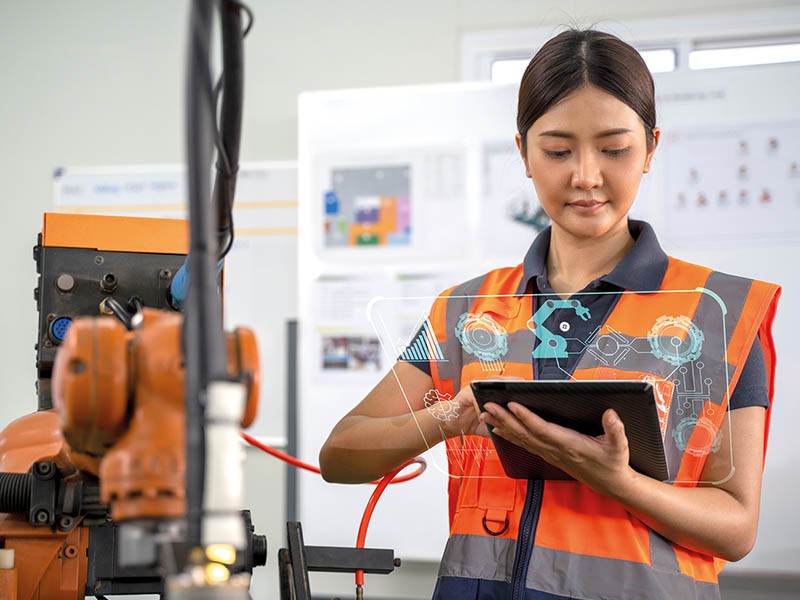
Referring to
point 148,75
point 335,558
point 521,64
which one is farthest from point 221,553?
point 148,75

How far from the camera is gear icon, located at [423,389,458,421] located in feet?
3.82

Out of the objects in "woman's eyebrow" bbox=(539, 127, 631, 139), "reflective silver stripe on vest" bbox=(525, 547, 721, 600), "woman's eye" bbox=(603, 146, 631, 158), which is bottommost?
"reflective silver stripe on vest" bbox=(525, 547, 721, 600)

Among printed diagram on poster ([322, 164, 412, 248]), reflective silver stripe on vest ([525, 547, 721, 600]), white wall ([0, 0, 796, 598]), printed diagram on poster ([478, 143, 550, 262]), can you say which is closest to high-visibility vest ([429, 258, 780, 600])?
reflective silver stripe on vest ([525, 547, 721, 600])

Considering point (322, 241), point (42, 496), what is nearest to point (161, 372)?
point (42, 496)

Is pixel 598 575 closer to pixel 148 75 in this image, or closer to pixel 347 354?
pixel 347 354

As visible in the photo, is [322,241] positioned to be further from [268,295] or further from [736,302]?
[736,302]

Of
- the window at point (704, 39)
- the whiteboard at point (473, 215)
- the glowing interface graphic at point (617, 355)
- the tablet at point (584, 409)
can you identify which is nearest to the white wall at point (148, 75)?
the window at point (704, 39)

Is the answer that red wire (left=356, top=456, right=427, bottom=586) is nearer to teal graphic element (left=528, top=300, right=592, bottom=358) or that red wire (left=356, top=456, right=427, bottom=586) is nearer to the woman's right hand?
the woman's right hand

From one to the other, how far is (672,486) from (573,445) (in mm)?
147

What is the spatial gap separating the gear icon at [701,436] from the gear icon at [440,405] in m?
0.27

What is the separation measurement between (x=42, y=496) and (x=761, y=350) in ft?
2.72

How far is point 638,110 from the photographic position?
1.17m

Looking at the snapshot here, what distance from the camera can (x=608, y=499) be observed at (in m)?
1.08

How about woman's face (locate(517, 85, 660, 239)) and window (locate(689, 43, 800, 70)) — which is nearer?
woman's face (locate(517, 85, 660, 239))
